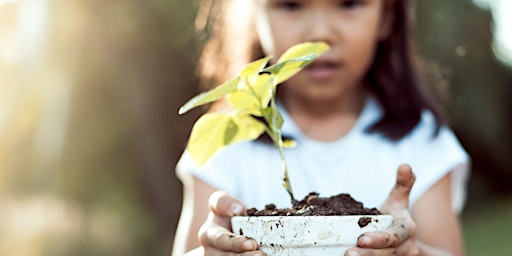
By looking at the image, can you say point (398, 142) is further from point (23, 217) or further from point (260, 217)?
point (23, 217)

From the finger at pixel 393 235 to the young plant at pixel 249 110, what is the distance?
0.14 metres

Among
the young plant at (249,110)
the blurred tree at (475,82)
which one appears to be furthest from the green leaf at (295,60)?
the blurred tree at (475,82)

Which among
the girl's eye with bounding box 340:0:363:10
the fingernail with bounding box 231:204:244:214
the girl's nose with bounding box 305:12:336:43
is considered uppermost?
the girl's eye with bounding box 340:0:363:10

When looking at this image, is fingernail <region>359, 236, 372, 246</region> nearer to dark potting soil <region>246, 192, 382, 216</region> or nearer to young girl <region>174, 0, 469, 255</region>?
dark potting soil <region>246, 192, 382, 216</region>

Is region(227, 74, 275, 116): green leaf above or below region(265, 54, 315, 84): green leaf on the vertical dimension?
below

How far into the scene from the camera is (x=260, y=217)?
0.80 m

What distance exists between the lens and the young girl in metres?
1.34

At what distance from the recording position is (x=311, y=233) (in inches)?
30.5

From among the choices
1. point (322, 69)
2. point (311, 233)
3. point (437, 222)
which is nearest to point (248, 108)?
point (311, 233)

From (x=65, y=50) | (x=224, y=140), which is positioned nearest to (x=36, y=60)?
(x=65, y=50)

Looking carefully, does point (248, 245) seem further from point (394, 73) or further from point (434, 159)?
point (394, 73)

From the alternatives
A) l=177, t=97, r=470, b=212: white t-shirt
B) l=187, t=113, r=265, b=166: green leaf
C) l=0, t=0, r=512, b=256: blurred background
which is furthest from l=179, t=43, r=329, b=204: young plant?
l=0, t=0, r=512, b=256: blurred background

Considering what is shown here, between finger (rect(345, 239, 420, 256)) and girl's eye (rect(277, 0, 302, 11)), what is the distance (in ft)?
1.96

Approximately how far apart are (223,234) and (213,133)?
144 mm
